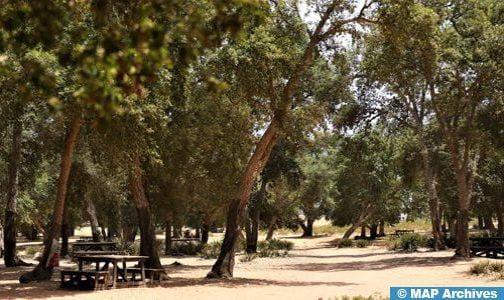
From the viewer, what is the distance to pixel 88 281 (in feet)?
54.3

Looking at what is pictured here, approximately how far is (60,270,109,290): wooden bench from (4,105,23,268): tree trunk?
8.02 metres

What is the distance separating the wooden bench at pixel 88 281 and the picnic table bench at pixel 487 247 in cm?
1723

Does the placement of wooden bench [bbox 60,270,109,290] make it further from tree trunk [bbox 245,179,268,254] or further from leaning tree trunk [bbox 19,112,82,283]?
tree trunk [bbox 245,179,268,254]

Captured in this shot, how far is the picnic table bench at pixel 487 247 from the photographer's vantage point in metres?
26.4

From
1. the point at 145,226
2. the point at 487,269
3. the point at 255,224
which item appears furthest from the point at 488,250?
the point at 145,226

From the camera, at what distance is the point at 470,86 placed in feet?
82.4

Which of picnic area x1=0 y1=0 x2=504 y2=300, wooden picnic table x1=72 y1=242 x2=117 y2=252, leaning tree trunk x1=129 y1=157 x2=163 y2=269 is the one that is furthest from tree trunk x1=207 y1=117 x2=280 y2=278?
wooden picnic table x1=72 y1=242 x2=117 y2=252

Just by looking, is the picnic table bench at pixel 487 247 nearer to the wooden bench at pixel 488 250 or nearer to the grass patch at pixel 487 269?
the wooden bench at pixel 488 250

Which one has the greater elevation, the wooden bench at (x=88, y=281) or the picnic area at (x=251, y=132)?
the picnic area at (x=251, y=132)

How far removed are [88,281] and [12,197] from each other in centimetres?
971

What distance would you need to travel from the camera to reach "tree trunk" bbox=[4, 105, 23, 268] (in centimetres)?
2370

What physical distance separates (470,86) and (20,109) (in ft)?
56.8

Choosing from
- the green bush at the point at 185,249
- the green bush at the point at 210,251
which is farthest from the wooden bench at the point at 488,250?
the green bush at the point at 185,249

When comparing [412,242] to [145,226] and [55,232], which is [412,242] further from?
[55,232]
